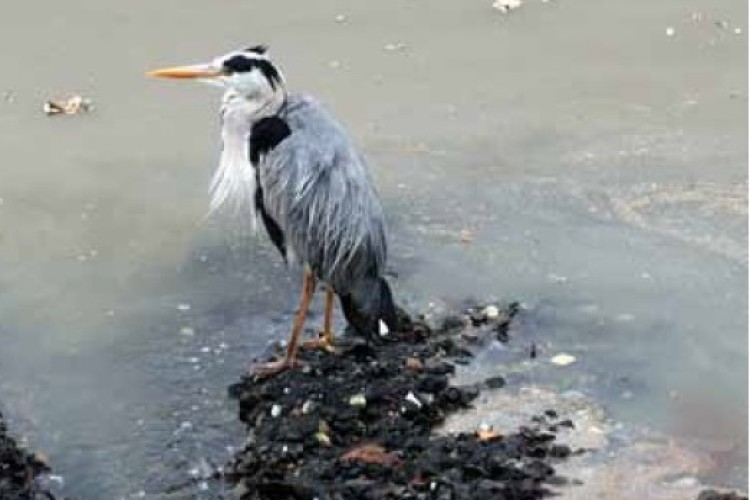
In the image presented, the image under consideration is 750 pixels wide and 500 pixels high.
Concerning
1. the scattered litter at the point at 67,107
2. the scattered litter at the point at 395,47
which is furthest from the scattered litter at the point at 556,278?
the scattered litter at the point at 67,107

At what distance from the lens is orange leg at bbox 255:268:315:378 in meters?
5.21

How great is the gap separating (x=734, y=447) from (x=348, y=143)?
1.64 meters

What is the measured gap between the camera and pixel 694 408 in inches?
197

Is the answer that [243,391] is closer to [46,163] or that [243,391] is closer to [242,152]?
[242,152]

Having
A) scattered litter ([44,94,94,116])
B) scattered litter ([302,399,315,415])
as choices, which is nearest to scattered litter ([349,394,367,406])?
scattered litter ([302,399,315,415])

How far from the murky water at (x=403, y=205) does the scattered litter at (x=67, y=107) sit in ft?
0.19

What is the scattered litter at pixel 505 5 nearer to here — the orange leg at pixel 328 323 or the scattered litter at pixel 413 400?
the orange leg at pixel 328 323

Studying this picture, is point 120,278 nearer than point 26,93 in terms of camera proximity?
Yes

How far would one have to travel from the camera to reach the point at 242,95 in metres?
5.34

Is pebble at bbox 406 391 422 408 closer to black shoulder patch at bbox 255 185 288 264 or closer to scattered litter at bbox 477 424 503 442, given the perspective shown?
scattered litter at bbox 477 424 503 442

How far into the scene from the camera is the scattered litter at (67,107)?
7.08m

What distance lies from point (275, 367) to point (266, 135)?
797mm

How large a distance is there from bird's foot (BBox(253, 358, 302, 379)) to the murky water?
117mm

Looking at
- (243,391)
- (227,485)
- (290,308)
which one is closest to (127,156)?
(290,308)
